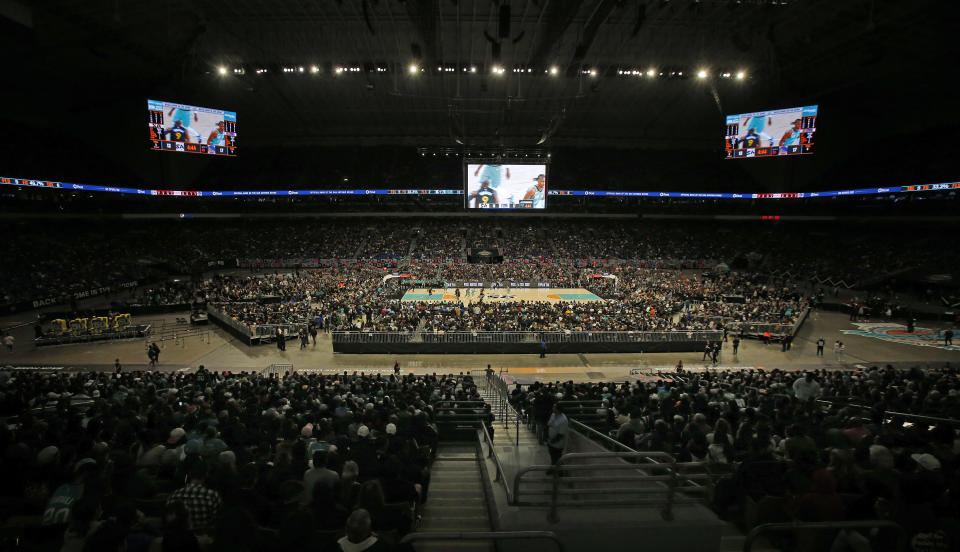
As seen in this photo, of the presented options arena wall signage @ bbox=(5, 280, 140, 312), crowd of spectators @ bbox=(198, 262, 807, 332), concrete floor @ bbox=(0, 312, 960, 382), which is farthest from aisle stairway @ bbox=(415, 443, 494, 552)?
arena wall signage @ bbox=(5, 280, 140, 312)

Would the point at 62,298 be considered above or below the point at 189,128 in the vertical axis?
below

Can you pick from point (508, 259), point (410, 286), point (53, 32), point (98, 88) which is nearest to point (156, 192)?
point (98, 88)

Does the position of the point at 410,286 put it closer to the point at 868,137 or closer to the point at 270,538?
the point at 270,538

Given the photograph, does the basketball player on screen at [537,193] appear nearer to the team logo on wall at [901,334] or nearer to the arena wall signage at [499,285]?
the arena wall signage at [499,285]

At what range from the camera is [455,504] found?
6.36 metres

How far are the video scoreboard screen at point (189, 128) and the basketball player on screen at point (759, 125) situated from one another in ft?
152

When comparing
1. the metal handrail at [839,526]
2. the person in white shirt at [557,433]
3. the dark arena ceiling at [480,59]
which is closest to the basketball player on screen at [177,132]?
the dark arena ceiling at [480,59]

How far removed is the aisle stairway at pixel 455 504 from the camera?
4.97 metres

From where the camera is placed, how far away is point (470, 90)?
137 ft

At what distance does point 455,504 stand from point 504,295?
30.8 m

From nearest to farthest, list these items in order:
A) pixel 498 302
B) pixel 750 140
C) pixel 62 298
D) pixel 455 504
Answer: pixel 455 504 → pixel 62 298 → pixel 498 302 → pixel 750 140

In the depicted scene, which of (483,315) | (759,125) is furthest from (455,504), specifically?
(759,125)

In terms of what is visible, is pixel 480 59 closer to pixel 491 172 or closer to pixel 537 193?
pixel 491 172

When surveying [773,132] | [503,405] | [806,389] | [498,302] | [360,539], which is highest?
[773,132]
